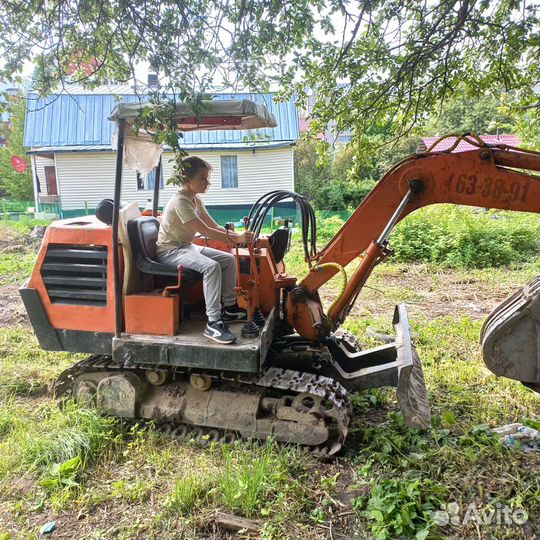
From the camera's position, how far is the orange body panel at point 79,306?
3729 mm

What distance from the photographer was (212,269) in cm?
365

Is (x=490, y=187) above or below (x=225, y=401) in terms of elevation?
above

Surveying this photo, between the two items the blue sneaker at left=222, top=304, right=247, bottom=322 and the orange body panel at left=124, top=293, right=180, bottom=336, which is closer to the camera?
the orange body panel at left=124, top=293, right=180, bottom=336

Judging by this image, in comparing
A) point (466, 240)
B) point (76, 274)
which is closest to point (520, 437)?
point (76, 274)

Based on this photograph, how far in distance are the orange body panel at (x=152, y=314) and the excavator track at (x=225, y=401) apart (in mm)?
371

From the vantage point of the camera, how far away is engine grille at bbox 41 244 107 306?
3.79 meters

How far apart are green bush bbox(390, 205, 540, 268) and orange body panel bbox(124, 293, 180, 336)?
297 inches

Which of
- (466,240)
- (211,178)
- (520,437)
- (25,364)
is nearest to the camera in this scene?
(520,437)

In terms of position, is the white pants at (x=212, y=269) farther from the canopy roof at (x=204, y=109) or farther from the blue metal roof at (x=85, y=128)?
the blue metal roof at (x=85, y=128)

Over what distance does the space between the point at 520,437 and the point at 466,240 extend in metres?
7.33

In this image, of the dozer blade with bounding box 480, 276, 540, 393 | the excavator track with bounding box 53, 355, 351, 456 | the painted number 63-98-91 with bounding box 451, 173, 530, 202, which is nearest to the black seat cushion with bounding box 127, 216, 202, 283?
the excavator track with bounding box 53, 355, 351, 456

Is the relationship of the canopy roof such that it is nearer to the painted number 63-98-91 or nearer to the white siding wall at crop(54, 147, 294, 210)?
the painted number 63-98-91

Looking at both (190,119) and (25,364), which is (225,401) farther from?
(25,364)

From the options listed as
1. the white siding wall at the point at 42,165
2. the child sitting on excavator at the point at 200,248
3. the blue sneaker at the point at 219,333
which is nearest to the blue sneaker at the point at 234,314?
the child sitting on excavator at the point at 200,248
